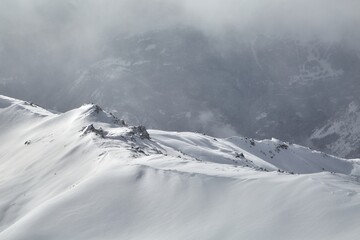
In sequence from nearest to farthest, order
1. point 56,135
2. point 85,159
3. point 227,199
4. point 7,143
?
point 227,199, point 85,159, point 56,135, point 7,143

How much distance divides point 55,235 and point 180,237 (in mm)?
8717

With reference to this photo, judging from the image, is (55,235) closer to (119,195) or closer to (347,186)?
(119,195)

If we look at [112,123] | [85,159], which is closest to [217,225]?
[85,159]

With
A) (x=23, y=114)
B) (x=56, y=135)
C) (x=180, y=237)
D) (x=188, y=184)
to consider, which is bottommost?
(x=180, y=237)

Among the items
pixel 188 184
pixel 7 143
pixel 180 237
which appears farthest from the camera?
pixel 7 143

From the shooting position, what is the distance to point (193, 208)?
3209 cm

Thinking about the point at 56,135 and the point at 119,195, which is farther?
the point at 56,135

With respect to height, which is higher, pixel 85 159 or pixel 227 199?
pixel 85 159

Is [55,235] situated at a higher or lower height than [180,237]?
higher

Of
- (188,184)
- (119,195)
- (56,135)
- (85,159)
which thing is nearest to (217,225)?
(188,184)

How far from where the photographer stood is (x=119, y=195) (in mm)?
36594

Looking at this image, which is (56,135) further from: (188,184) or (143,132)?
(188,184)

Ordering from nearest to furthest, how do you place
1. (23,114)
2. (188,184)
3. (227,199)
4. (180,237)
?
(180,237), (227,199), (188,184), (23,114)

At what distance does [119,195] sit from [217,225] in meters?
9.64
